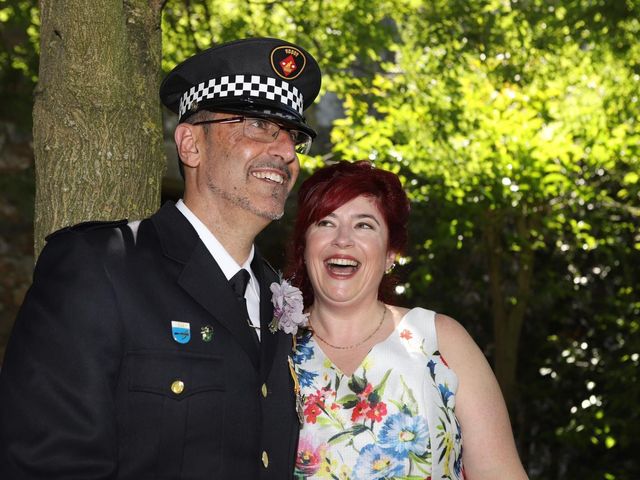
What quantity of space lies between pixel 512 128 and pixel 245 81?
472 cm

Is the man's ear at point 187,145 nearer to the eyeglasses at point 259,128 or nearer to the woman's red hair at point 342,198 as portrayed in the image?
the eyeglasses at point 259,128

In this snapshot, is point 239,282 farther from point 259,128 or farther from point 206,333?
point 259,128

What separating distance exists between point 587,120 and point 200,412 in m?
5.64

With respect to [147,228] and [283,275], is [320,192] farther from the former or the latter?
[147,228]

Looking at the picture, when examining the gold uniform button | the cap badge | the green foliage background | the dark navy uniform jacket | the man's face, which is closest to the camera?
the dark navy uniform jacket

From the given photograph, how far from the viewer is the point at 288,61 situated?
2842 millimetres

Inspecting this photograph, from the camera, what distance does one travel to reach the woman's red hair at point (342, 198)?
11.1 feet

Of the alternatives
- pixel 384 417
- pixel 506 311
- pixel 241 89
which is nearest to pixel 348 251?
pixel 384 417

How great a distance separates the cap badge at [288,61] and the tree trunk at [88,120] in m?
0.63

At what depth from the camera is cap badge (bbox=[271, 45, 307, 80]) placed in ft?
9.20

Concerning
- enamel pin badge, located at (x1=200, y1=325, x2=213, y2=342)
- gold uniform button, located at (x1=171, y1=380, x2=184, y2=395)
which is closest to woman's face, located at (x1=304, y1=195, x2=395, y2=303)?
enamel pin badge, located at (x1=200, y1=325, x2=213, y2=342)

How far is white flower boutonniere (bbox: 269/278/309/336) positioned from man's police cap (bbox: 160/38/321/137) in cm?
52

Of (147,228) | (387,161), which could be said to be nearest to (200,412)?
(147,228)

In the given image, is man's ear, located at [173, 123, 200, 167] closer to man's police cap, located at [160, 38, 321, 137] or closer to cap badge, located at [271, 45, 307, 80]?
man's police cap, located at [160, 38, 321, 137]
